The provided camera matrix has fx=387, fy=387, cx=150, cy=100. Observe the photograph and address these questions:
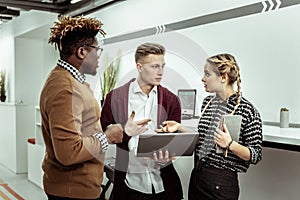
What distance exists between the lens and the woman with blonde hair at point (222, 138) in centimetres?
192

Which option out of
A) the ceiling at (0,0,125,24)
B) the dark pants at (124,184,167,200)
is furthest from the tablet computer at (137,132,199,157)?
the ceiling at (0,0,125,24)

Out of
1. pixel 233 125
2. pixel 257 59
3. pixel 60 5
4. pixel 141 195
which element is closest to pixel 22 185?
pixel 60 5

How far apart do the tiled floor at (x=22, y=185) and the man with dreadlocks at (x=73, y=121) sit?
3.57 meters

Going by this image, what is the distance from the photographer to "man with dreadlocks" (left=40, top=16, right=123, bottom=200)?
170 centimetres

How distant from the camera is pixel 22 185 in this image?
19.7ft

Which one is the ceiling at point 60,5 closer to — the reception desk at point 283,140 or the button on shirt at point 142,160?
the button on shirt at point 142,160

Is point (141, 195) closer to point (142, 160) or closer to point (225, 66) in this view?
point (142, 160)

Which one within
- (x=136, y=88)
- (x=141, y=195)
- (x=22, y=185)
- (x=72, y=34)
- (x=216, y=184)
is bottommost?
(x=22, y=185)

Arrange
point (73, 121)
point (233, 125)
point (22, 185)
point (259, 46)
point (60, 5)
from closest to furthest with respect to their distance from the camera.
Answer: point (73, 121)
point (233, 125)
point (259, 46)
point (60, 5)
point (22, 185)

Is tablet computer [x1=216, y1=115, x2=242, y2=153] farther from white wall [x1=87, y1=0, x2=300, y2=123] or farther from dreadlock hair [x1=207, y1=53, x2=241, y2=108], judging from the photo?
white wall [x1=87, y1=0, x2=300, y2=123]

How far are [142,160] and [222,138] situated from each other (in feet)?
1.65

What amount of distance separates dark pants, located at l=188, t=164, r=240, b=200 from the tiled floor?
3.59 m

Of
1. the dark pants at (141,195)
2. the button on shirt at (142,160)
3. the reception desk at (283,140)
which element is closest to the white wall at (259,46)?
the button on shirt at (142,160)

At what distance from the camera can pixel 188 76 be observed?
2.06 m
